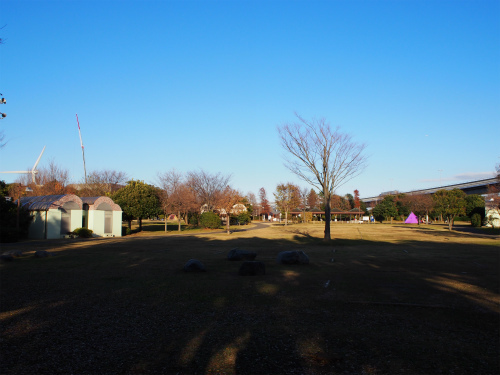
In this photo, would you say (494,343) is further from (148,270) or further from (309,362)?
(148,270)

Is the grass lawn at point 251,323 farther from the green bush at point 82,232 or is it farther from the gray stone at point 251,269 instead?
the green bush at point 82,232

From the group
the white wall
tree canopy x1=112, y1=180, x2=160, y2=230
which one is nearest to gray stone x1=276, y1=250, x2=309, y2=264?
the white wall

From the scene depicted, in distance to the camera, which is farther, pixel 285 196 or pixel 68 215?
pixel 285 196

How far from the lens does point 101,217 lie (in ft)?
113

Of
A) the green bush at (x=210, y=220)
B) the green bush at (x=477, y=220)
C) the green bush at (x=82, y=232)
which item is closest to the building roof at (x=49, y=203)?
the green bush at (x=82, y=232)

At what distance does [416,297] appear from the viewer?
26.7 feet

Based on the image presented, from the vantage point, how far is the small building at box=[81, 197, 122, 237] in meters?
33.7

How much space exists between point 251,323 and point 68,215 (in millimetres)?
29150

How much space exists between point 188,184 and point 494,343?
2295 inches

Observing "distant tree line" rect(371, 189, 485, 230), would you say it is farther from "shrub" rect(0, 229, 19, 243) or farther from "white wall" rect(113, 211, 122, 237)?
"shrub" rect(0, 229, 19, 243)

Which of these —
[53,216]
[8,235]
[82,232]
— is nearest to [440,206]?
[82,232]

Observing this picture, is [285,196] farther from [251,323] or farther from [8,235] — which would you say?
[251,323]

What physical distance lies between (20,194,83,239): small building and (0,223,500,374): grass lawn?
19.8 m

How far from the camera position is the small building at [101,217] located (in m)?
33.7
